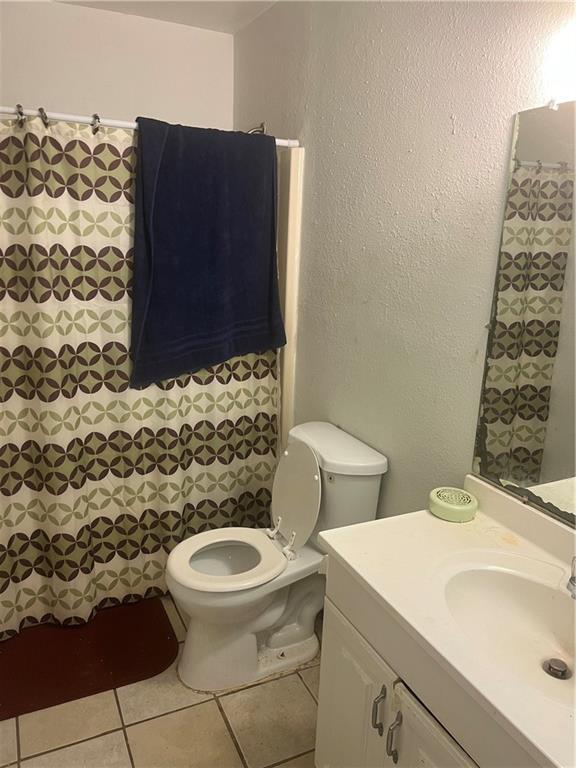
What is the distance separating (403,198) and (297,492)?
974 mm

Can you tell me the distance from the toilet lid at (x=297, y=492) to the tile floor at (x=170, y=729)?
1.65 feet

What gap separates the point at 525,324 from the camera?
1257 millimetres

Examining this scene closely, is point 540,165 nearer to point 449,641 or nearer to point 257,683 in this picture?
point 449,641

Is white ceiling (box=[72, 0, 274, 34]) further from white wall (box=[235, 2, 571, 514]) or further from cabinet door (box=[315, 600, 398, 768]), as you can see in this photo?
cabinet door (box=[315, 600, 398, 768])

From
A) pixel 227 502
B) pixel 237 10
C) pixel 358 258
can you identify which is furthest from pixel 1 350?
pixel 237 10

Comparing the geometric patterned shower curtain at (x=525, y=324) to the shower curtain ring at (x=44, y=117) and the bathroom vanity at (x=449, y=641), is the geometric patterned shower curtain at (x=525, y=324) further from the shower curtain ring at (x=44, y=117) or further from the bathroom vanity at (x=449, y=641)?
the shower curtain ring at (x=44, y=117)

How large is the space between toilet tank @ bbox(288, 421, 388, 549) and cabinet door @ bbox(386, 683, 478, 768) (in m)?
0.68

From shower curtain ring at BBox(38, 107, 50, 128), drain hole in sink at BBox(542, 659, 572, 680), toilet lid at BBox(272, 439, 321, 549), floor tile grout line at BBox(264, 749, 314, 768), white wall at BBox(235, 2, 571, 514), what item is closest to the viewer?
drain hole in sink at BBox(542, 659, 572, 680)

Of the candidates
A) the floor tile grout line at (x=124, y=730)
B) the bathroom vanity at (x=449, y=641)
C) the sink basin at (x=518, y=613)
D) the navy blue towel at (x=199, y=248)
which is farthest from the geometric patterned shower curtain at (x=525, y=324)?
the floor tile grout line at (x=124, y=730)

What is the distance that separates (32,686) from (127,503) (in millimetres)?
643

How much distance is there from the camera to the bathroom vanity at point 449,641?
826mm

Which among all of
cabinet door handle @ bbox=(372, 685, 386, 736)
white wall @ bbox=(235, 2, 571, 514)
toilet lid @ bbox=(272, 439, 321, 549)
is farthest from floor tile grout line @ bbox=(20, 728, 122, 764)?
white wall @ bbox=(235, 2, 571, 514)

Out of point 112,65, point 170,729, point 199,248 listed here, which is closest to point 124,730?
point 170,729

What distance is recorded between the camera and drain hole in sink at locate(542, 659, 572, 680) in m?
0.98
